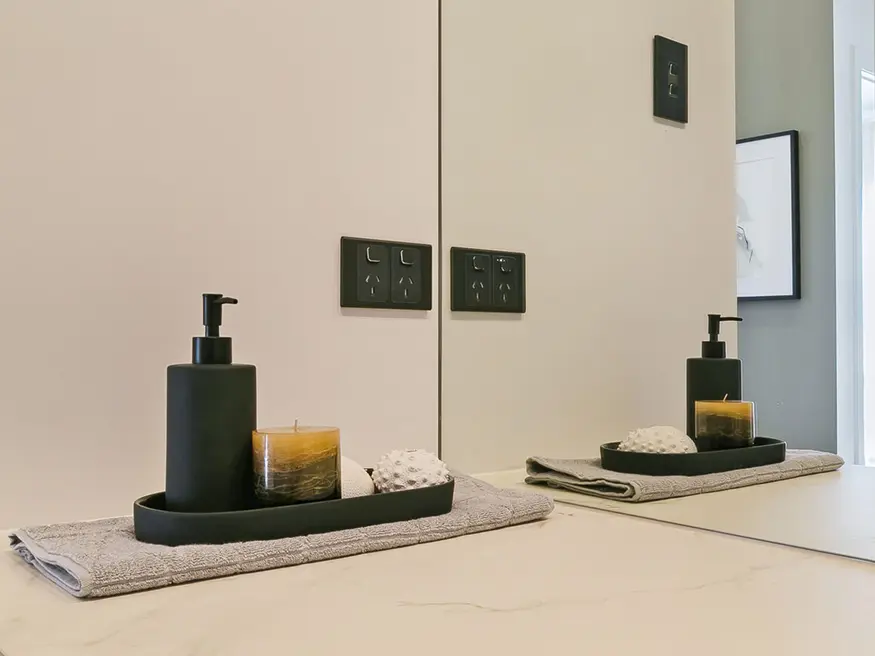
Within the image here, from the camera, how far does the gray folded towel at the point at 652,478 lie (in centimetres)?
105

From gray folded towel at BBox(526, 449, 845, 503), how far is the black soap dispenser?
1.69 ft

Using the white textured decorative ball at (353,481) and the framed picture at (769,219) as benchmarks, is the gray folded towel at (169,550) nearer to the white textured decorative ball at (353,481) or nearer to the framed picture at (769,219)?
the white textured decorative ball at (353,481)

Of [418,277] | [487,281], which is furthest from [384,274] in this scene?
[487,281]

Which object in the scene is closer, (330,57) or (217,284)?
(217,284)

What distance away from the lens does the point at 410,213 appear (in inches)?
47.1

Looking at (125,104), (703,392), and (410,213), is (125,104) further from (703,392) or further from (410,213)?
(703,392)

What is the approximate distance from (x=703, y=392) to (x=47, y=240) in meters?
0.97

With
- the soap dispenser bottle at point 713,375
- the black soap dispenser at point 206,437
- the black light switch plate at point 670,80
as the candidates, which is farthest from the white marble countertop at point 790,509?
the black light switch plate at point 670,80

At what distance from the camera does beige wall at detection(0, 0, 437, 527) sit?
2.82 ft

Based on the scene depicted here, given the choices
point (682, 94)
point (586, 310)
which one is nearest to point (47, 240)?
point (586, 310)

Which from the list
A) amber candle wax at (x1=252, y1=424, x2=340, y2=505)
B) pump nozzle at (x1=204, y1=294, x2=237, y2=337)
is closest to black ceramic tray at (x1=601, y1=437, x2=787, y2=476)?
amber candle wax at (x1=252, y1=424, x2=340, y2=505)

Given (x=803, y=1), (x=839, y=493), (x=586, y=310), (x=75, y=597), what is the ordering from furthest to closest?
(x=586, y=310), (x=803, y=1), (x=839, y=493), (x=75, y=597)

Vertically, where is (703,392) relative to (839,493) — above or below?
above

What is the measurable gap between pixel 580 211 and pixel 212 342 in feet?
2.75
